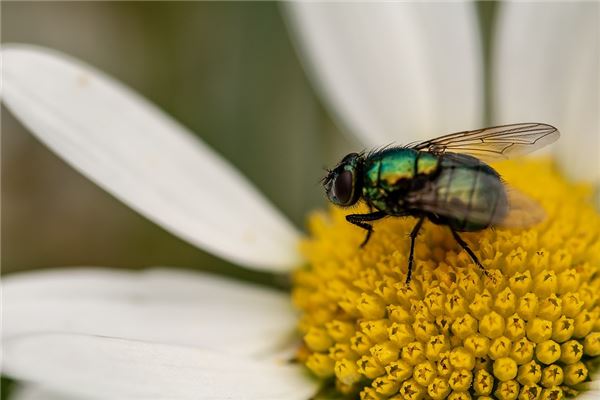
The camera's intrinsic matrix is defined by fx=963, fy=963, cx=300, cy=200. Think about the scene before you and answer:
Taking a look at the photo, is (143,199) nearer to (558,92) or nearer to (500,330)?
(500,330)

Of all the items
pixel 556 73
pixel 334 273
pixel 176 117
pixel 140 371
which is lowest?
pixel 140 371

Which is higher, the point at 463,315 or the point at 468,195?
the point at 468,195

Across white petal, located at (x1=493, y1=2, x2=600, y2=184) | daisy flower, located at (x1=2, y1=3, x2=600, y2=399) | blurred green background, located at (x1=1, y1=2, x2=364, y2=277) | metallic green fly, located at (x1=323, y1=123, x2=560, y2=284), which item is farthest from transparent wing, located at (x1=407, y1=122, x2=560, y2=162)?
blurred green background, located at (x1=1, y1=2, x2=364, y2=277)

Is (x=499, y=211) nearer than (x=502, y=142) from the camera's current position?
Yes

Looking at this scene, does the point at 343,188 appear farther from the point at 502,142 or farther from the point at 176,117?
the point at 176,117

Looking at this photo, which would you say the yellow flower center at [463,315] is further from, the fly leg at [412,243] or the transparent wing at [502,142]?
the transparent wing at [502,142]

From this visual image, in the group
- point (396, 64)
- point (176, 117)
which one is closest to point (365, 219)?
point (396, 64)

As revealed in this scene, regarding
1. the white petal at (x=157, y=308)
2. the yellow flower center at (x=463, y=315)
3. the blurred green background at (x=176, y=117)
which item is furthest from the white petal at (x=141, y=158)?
the blurred green background at (x=176, y=117)

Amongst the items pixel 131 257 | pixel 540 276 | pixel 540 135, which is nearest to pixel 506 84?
pixel 540 135
